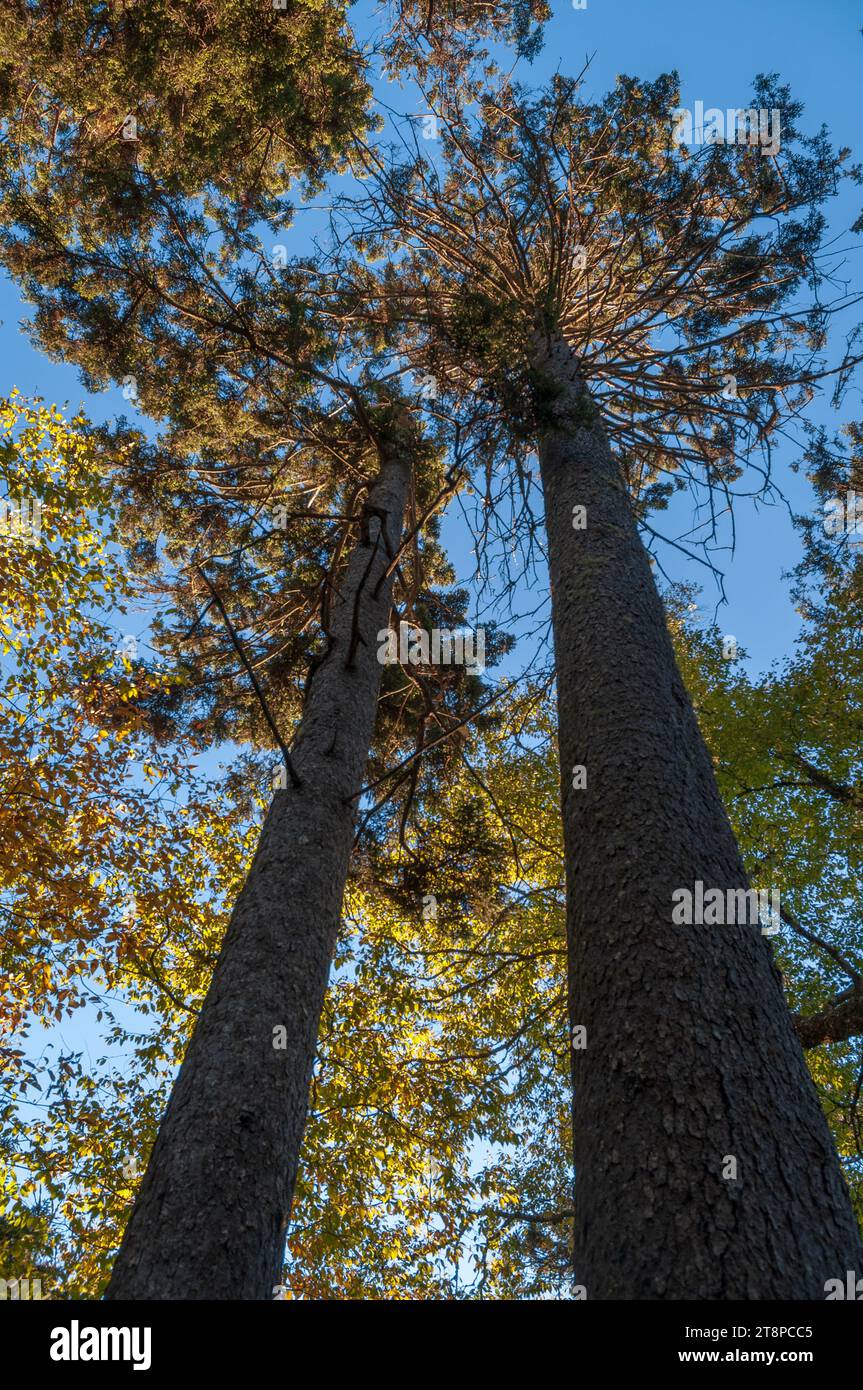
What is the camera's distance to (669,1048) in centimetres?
247

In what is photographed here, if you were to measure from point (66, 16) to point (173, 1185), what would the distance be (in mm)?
10973

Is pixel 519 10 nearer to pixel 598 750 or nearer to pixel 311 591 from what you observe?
pixel 311 591

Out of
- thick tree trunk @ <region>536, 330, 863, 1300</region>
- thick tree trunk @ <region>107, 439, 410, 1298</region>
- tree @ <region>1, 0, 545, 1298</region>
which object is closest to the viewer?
thick tree trunk @ <region>536, 330, 863, 1300</region>

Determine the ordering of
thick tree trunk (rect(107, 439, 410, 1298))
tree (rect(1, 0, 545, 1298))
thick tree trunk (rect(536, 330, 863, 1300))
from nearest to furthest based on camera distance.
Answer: thick tree trunk (rect(536, 330, 863, 1300)) < thick tree trunk (rect(107, 439, 410, 1298)) < tree (rect(1, 0, 545, 1298))

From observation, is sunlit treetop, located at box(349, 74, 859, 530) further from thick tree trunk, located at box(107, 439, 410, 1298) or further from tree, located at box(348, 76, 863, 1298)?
thick tree trunk, located at box(107, 439, 410, 1298)

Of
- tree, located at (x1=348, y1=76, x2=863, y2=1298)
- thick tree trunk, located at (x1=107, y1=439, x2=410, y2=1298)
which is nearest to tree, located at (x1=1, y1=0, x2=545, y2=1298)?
thick tree trunk, located at (x1=107, y1=439, x2=410, y2=1298)

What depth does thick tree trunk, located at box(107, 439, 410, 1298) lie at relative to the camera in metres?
3.01

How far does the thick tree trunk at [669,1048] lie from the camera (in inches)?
79.2

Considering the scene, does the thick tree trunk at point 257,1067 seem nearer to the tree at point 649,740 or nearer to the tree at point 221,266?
the tree at point 221,266

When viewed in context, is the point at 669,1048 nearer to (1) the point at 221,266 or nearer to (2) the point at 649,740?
(2) the point at 649,740

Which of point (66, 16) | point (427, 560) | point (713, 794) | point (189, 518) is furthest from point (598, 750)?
point (66, 16)

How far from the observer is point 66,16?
854 cm

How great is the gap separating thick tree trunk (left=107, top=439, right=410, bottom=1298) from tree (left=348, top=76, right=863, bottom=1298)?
4.89 feet
